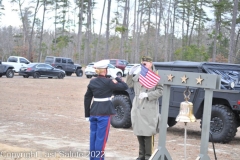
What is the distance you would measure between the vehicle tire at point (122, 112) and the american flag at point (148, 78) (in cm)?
472

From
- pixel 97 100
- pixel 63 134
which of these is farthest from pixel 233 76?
pixel 97 100

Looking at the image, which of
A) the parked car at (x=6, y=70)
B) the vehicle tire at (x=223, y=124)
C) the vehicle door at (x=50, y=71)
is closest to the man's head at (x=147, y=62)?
the vehicle tire at (x=223, y=124)

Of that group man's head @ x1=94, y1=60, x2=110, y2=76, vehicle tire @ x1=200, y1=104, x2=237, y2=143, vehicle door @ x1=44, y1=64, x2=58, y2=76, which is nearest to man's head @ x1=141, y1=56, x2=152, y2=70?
man's head @ x1=94, y1=60, x2=110, y2=76

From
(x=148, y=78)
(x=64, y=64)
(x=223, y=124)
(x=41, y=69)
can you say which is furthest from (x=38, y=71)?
(x=148, y=78)

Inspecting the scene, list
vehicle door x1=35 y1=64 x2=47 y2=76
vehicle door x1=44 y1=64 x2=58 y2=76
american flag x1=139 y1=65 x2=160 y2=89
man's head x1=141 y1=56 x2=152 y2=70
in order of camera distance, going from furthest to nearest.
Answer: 1. vehicle door x1=44 y1=64 x2=58 y2=76
2. vehicle door x1=35 y1=64 x2=47 y2=76
3. man's head x1=141 y1=56 x2=152 y2=70
4. american flag x1=139 y1=65 x2=160 y2=89

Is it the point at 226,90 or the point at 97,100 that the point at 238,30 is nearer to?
the point at 226,90

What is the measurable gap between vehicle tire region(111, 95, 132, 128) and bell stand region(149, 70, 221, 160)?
16.1ft

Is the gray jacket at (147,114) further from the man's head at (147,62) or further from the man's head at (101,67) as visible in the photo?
the man's head at (101,67)

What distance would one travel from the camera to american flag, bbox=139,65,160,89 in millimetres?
6648

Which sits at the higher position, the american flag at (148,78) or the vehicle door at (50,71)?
the american flag at (148,78)

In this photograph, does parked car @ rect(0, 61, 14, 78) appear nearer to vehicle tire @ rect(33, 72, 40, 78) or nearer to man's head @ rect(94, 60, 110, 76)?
vehicle tire @ rect(33, 72, 40, 78)

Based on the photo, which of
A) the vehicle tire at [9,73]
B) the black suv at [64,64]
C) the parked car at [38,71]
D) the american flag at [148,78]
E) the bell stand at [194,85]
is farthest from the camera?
the black suv at [64,64]

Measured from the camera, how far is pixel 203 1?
5728 centimetres

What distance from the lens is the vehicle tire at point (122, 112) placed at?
11.5 m
